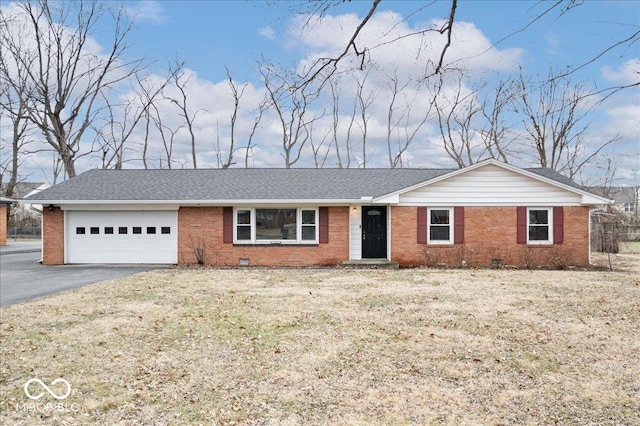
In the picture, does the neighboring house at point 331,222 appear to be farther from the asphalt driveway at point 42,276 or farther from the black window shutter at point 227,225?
the asphalt driveway at point 42,276

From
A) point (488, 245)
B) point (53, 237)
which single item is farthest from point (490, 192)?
point (53, 237)

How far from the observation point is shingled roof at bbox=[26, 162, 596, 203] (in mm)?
18328

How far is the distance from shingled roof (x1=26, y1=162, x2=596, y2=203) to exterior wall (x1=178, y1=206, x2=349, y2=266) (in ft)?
2.58

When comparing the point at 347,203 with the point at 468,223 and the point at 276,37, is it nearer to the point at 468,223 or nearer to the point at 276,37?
the point at 468,223

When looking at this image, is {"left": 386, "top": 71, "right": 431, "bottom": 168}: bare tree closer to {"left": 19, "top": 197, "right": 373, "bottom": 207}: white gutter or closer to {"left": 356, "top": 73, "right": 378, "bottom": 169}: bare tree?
{"left": 356, "top": 73, "right": 378, "bottom": 169}: bare tree

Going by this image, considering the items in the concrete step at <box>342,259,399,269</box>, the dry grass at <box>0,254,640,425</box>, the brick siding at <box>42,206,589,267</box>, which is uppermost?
the brick siding at <box>42,206,589,267</box>

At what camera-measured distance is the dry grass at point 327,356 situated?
487 cm

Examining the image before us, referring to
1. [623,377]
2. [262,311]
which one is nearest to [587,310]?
[623,377]

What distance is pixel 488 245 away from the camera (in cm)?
1770

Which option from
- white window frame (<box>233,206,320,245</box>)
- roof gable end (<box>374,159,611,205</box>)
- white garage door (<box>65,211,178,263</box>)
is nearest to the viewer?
Result: roof gable end (<box>374,159,611,205</box>)

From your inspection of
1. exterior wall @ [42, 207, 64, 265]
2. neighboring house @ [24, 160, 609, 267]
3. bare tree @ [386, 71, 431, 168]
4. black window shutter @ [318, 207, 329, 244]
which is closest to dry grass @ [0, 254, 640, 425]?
neighboring house @ [24, 160, 609, 267]

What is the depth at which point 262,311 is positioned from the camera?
955cm

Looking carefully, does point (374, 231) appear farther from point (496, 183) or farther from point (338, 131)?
point (338, 131)

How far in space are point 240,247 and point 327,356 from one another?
12150 mm
